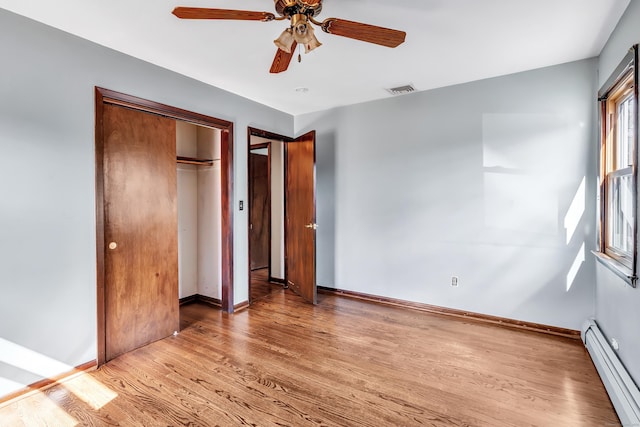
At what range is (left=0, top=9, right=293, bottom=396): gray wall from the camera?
204 centimetres

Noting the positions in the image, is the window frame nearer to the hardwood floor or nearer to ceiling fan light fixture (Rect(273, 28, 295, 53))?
ceiling fan light fixture (Rect(273, 28, 295, 53))

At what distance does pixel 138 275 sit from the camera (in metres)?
2.80

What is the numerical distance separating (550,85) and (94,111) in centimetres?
404

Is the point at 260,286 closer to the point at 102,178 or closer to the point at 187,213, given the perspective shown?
the point at 187,213

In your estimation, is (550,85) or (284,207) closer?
(550,85)

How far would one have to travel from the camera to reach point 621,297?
2105mm

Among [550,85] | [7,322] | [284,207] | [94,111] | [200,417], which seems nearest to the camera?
[200,417]

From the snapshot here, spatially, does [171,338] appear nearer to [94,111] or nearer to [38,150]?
[38,150]

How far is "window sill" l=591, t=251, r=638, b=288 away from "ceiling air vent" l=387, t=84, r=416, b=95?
93.4 inches

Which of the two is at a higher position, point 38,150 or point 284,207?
point 38,150

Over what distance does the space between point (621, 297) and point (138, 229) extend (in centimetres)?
375

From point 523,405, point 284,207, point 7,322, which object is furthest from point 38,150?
point 523,405

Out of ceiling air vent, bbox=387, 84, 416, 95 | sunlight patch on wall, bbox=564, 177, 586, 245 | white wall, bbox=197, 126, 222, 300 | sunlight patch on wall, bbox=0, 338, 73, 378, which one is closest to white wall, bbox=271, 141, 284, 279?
white wall, bbox=197, 126, 222, 300

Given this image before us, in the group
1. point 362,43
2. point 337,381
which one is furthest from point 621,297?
point 362,43
